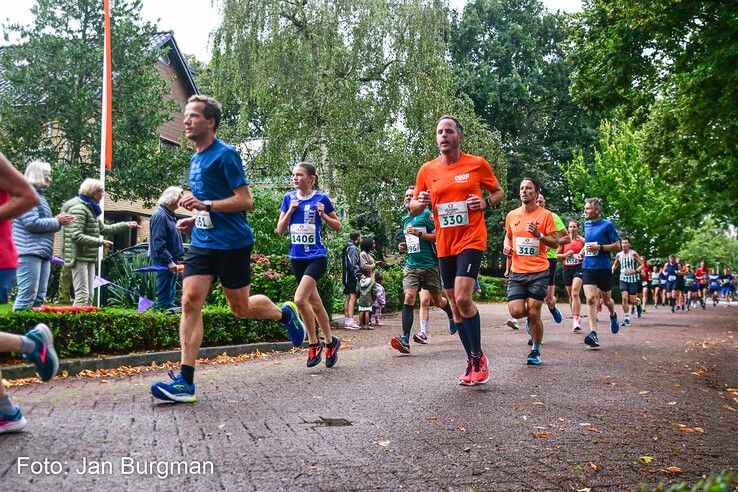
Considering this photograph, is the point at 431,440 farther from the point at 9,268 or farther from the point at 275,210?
the point at 275,210

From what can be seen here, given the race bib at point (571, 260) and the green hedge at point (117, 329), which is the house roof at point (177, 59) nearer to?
the race bib at point (571, 260)

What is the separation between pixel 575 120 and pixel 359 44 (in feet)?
89.9

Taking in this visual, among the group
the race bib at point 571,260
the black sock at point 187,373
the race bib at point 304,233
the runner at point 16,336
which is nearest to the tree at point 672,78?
the race bib at point 571,260

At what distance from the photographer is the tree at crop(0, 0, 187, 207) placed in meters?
22.4

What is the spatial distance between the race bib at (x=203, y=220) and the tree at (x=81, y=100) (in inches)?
736

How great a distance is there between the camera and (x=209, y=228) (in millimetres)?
5770

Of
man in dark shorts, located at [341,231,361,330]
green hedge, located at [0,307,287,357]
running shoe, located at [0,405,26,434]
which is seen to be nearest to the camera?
running shoe, located at [0,405,26,434]

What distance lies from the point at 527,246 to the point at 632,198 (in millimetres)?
34383

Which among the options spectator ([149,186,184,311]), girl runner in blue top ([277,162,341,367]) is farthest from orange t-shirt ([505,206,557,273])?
spectator ([149,186,184,311])

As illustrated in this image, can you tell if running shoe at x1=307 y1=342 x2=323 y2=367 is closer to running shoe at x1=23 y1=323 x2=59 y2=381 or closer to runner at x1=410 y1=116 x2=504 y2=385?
runner at x1=410 y1=116 x2=504 y2=385

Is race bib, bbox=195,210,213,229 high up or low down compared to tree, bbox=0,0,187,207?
down

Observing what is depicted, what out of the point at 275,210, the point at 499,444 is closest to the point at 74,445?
the point at 499,444

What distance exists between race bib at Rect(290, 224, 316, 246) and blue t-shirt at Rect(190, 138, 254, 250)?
207cm

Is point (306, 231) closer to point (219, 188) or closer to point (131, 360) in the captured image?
point (219, 188)
